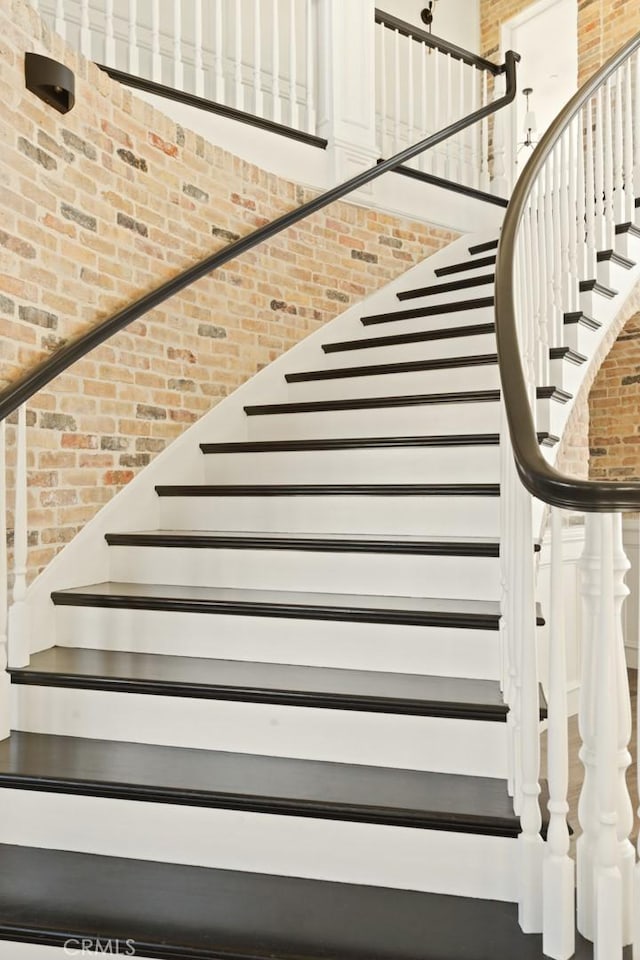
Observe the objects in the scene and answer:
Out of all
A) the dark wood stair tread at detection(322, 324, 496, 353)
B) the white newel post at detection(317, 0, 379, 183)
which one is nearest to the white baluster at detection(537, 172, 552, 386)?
the dark wood stair tread at detection(322, 324, 496, 353)

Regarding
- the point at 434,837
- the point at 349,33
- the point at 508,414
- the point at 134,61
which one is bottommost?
the point at 434,837

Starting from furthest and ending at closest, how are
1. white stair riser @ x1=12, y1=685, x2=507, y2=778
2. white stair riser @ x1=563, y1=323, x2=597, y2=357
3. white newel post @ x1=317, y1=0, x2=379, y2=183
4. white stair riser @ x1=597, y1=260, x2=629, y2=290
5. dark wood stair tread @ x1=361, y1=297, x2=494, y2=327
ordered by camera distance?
white newel post @ x1=317, y1=0, x2=379, y2=183 → dark wood stair tread @ x1=361, y1=297, x2=494, y2=327 → white stair riser @ x1=597, y1=260, x2=629, y2=290 → white stair riser @ x1=563, y1=323, x2=597, y2=357 → white stair riser @ x1=12, y1=685, x2=507, y2=778

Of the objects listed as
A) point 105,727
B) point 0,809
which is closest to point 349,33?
point 105,727

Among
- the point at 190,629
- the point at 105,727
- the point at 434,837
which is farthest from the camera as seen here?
the point at 190,629

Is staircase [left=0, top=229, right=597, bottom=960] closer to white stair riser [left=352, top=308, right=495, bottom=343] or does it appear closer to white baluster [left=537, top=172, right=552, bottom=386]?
white baluster [left=537, top=172, right=552, bottom=386]

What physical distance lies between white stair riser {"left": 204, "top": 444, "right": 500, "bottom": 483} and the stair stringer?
0.56 feet

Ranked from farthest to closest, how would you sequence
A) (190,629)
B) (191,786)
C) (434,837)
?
(190,629), (191,786), (434,837)

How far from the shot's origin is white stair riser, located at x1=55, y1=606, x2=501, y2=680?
6.77 ft

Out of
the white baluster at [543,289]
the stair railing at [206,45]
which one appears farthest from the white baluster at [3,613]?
the white baluster at [543,289]

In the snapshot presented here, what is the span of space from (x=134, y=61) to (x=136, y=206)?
78cm

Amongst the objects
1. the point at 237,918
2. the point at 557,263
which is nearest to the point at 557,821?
the point at 237,918

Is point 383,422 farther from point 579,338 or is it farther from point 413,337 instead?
point 579,338

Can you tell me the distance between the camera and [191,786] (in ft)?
5.76

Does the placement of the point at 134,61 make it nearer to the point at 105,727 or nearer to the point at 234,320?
the point at 234,320
